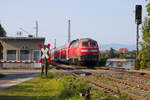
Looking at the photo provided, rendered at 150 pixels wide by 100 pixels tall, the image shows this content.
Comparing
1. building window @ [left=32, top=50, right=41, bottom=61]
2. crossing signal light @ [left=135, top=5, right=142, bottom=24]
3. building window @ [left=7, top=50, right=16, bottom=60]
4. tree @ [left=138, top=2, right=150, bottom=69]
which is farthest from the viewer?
building window @ [left=7, top=50, right=16, bottom=60]

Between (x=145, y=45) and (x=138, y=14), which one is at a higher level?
(x=138, y=14)

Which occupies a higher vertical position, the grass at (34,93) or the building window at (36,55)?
the building window at (36,55)

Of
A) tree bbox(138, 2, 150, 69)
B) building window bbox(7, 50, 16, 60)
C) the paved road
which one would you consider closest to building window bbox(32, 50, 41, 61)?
building window bbox(7, 50, 16, 60)

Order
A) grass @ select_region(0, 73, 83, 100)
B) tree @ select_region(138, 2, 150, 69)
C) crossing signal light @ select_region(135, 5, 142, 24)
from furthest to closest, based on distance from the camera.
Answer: crossing signal light @ select_region(135, 5, 142, 24)
tree @ select_region(138, 2, 150, 69)
grass @ select_region(0, 73, 83, 100)

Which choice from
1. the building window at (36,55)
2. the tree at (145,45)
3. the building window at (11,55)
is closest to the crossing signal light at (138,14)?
the tree at (145,45)

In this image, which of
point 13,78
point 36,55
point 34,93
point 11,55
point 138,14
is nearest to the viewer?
point 34,93

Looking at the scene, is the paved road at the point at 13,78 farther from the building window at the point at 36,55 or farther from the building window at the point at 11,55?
the building window at the point at 11,55

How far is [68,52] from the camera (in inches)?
1410

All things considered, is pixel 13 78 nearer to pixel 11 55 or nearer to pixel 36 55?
pixel 36 55

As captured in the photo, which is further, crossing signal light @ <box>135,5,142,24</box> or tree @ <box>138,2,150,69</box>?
crossing signal light @ <box>135,5,142,24</box>

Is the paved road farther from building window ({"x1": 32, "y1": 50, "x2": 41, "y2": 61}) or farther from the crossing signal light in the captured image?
the crossing signal light

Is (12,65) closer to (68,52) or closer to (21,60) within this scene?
(21,60)

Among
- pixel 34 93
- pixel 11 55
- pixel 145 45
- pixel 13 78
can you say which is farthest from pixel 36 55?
pixel 34 93

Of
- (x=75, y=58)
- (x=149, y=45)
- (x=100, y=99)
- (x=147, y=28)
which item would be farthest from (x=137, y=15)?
(x=100, y=99)
